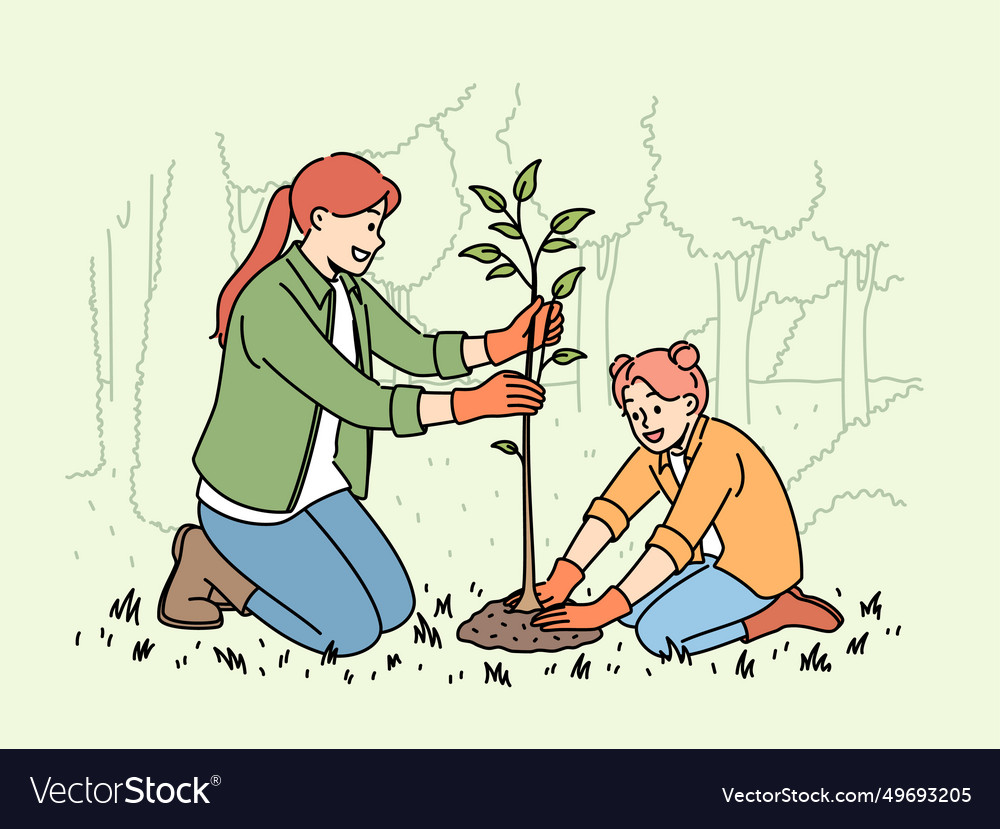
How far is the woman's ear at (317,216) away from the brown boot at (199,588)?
136cm

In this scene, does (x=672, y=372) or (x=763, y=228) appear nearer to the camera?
(x=672, y=372)

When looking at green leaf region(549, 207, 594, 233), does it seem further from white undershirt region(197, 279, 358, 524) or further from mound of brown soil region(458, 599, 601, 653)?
mound of brown soil region(458, 599, 601, 653)

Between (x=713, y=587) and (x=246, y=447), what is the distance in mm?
1908

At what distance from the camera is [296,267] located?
5.85 meters

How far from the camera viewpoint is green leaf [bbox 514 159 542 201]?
5.79m

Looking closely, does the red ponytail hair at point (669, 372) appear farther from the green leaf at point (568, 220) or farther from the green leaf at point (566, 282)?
the green leaf at point (568, 220)

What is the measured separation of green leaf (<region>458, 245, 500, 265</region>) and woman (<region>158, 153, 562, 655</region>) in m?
0.26

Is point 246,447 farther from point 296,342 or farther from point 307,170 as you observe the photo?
point 307,170

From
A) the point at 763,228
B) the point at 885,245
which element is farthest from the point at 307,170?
the point at 885,245

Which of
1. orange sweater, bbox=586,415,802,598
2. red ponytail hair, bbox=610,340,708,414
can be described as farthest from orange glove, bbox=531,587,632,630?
red ponytail hair, bbox=610,340,708,414

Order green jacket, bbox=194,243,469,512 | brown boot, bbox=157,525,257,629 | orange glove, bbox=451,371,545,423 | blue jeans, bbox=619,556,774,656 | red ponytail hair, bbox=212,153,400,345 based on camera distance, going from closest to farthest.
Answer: orange glove, bbox=451,371,545,423
green jacket, bbox=194,243,469,512
red ponytail hair, bbox=212,153,400,345
blue jeans, bbox=619,556,774,656
brown boot, bbox=157,525,257,629

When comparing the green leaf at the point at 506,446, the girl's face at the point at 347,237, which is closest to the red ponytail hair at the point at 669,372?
the green leaf at the point at 506,446

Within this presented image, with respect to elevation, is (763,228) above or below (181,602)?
above

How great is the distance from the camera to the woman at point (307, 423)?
19.0 ft
